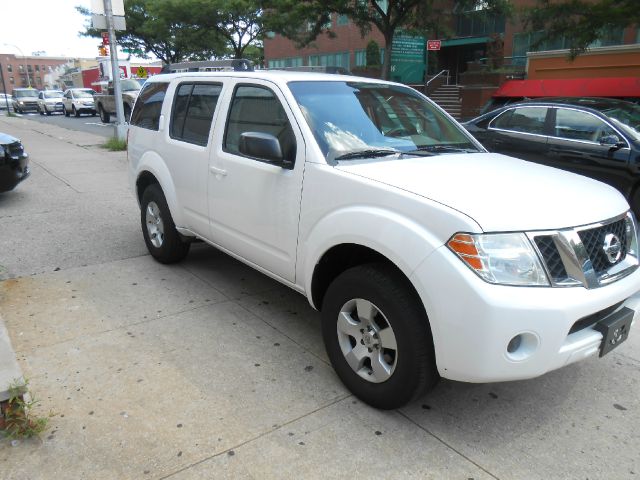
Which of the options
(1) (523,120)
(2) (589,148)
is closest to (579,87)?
(1) (523,120)

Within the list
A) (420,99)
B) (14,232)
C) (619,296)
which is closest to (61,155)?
(14,232)

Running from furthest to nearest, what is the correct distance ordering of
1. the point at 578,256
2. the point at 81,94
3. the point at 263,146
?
the point at 81,94 → the point at 263,146 → the point at 578,256

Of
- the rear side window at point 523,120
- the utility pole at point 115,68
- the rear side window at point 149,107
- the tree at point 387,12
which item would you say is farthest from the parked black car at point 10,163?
the tree at point 387,12

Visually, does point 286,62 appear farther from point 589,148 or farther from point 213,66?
point 213,66

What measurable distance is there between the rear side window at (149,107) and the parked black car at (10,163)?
3183 mm

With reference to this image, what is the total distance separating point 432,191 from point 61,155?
42.0 feet

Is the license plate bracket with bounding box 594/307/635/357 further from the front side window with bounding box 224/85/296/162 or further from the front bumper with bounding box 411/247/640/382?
the front side window with bounding box 224/85/296/162

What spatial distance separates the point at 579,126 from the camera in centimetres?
737

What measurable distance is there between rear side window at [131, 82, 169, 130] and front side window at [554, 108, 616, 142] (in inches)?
217

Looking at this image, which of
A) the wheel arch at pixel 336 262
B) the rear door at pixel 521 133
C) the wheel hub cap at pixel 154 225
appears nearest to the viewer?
the wheel arch at pixel 336 262

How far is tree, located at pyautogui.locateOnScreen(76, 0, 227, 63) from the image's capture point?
95.9 feet

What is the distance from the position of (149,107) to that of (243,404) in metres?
3.42

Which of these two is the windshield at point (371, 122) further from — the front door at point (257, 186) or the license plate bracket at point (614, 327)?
the license plate bracket at point (614, 327)

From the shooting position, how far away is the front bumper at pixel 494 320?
2.37 metres
